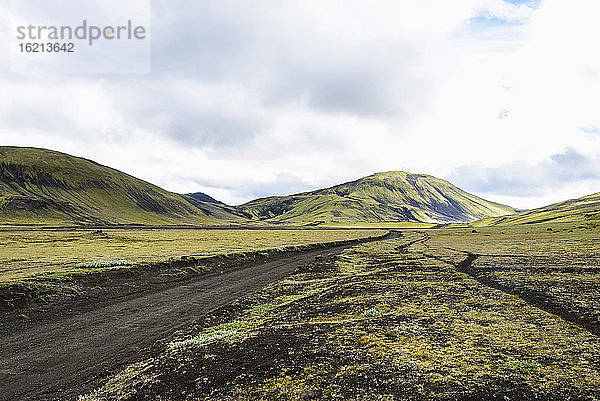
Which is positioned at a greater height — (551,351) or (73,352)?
(551,351)

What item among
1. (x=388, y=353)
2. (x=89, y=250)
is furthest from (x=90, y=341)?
(x=89, y=250)

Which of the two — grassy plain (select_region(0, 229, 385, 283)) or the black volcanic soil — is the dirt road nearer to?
the black volcanic soil

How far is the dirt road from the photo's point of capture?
11.8 meters

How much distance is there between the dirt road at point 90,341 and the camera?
1180 cm

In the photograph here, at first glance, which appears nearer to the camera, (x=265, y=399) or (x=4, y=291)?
(x=265, y=399)

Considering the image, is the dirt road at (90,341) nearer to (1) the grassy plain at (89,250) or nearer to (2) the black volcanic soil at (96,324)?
(2) the black volcanic soil at (96,324)

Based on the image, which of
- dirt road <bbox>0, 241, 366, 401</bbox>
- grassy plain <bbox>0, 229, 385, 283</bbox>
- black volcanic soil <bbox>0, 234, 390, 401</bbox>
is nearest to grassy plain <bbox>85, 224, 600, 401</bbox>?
dirt road <bbox>0, 241, 366, 401</bbox>

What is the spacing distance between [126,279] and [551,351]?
34.7 meters

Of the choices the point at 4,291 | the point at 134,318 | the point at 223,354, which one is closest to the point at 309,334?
the point at 223,354

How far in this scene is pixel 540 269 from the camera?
2933 centimetres

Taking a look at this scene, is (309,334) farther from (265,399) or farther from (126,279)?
(126,279)

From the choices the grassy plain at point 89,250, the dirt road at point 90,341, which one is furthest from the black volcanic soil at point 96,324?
the grassy plain at point 89,250

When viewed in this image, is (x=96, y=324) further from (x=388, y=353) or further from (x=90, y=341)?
(x=388, y=353)

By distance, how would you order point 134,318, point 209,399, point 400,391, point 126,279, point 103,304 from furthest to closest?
point 126,279 < point 103,304 < point 134,318 < point 209,399 < point 400,391
